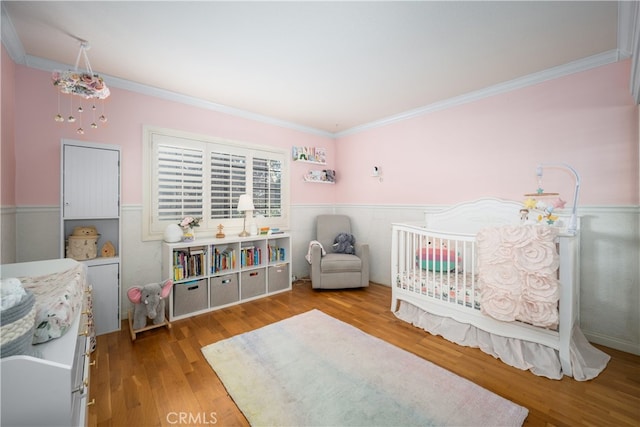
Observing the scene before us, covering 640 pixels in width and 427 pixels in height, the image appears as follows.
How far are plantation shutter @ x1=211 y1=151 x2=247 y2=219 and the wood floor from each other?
1.37 m

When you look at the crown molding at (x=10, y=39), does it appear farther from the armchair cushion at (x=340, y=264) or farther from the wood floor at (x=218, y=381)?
the armchair cushion at (x=340, y=264)

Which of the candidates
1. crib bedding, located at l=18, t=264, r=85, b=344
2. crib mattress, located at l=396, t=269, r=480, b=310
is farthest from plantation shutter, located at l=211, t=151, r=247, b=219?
crib mattress, located at l=396, t=269, r=480, b=310

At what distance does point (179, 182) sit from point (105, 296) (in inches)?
53.5

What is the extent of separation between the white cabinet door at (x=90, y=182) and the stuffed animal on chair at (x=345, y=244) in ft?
8.99

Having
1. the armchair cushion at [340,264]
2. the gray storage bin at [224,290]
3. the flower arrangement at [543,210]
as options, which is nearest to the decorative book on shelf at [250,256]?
the gray storage bin at [224,290]

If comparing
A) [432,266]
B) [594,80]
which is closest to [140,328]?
[432,266]

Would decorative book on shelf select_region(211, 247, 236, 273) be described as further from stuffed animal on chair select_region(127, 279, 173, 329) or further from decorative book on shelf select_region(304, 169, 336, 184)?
decorative book on shelf select_region(304, 169, 336, 184)

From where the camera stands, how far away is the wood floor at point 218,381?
1499mm

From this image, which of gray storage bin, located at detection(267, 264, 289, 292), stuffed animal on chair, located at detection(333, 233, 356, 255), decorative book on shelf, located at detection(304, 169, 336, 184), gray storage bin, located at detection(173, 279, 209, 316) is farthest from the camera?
decorative book on shelf, located at detection(304, 169, 336, 184)

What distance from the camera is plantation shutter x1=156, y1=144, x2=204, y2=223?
2.93m

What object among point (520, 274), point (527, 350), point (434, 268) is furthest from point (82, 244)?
point (527, 350)

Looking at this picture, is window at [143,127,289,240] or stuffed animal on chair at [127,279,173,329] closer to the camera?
stuffed animal on chair at [127,279,173,329]

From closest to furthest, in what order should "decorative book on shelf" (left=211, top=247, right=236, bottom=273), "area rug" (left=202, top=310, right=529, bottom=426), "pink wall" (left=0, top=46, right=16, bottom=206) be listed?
"area rug" (left=202, top=310, right=529, bottom=426)
"pink wall" (left=0, top=46, right=16, bottom=206)
"decorative book on shelf" (left=211, top=247, right=236, bottom=273)

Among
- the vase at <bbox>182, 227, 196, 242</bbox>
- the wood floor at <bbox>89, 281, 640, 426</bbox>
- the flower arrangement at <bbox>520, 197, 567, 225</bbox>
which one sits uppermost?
the flower arrangement at <bbox>520, 197, 567, 225</bbox>
